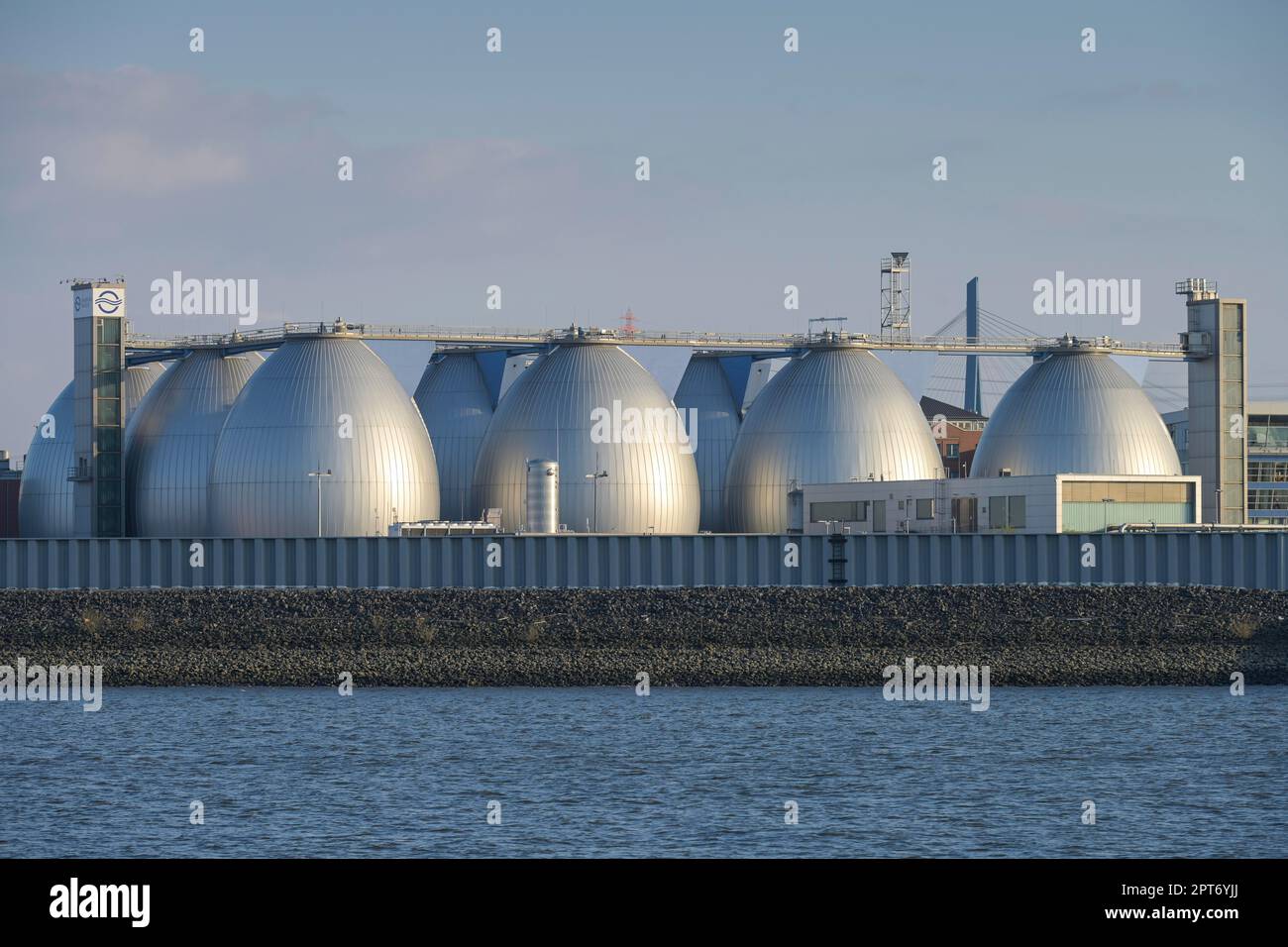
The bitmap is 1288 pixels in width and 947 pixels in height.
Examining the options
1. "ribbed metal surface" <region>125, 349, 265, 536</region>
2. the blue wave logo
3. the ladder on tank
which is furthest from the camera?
the blue wave logo

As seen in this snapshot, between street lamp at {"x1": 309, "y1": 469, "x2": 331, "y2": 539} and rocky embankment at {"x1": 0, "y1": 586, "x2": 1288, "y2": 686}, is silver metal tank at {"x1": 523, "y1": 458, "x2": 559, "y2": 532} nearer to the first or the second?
street lamp at {"x1": 309, "y1": 469, "x2": 331, "y2": 539}

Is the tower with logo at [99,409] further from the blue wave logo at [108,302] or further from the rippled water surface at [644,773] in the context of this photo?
the rippled water surface at [644,773]

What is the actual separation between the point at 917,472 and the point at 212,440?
27297 millimetres

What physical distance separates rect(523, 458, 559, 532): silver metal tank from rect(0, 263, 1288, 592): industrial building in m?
0.08

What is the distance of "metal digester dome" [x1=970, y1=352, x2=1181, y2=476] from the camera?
251 feet

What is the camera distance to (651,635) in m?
51.5

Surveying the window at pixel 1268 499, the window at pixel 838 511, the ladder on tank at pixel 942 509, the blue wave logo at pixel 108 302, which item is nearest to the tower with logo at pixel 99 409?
the blue wave logo at pixel 108 302

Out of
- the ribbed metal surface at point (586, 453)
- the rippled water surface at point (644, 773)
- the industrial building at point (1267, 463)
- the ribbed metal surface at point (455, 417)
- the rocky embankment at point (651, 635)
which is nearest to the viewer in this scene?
the rippled water surface at point (644, 773)

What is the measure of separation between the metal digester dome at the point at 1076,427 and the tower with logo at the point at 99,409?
3406 cm

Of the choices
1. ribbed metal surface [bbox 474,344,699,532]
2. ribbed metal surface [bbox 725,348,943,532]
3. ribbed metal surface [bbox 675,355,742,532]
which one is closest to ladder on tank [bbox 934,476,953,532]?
ribbed metal surface [bbox 725,348,943,532]

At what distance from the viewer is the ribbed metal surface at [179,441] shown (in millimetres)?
70312

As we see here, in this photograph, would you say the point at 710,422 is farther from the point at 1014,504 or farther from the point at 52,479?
the point at 52,479

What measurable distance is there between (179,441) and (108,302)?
5.91 m

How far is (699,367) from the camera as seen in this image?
→ 81375 mm
